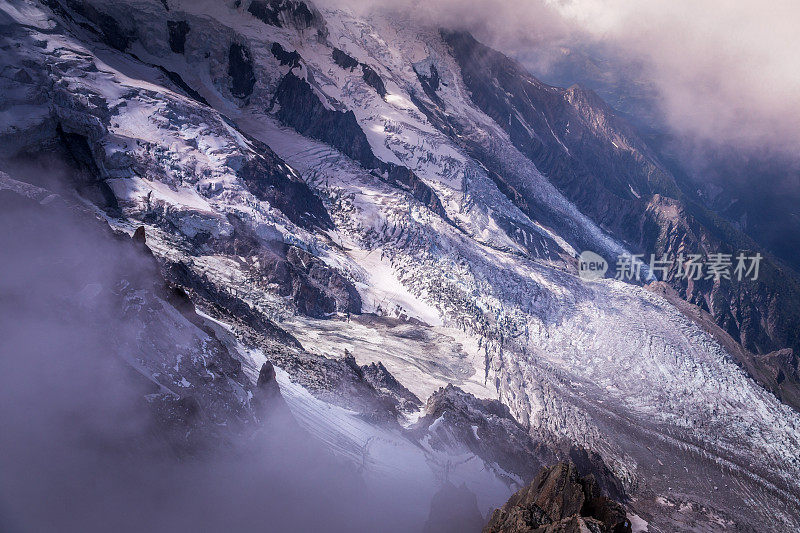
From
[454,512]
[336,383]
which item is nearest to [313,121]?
[336,383]

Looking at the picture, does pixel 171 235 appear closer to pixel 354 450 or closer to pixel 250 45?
pixel 354 450

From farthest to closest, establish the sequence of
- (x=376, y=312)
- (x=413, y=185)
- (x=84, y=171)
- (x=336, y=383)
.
Result: (x=413, y=185) < (x=376, y=312) < (x=84, y=171) < (x=336, y=383)

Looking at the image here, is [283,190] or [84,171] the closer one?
[84,171]

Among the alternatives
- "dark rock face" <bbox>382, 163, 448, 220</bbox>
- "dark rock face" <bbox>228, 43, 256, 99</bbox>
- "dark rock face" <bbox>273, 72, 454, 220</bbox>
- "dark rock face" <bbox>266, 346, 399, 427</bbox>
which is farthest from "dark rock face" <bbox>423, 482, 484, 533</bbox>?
"dark rock face" <bbox>228, 43, 256, 99</bbox>

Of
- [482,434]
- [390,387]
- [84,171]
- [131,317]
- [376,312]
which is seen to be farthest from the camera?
[376,312]

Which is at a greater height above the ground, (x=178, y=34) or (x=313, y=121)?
(x=178, y=34)

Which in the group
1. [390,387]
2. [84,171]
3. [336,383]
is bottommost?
[390,387]

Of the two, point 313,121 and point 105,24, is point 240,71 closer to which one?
point 313,121

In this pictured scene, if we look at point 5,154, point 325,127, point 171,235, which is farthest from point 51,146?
point 325,127
